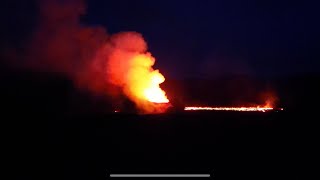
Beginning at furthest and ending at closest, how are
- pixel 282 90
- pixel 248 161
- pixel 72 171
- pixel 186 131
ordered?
pixel 282 90 → pixel 186 131 → pixel 248 161 → pixel 72 171

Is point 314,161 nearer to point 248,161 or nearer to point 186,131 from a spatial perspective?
point 248,161

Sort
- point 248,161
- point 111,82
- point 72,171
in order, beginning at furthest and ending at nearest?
point 111,82 < point 248,161 < point 72,171

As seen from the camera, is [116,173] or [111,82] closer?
[116,173]

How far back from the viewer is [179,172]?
1321 centimetres

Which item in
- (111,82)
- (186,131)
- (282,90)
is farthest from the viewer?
(282,90)

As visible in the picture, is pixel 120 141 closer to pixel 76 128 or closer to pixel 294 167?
pixel 76 128

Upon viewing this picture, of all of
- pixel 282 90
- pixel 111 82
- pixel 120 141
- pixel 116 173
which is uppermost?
pixel 282 90

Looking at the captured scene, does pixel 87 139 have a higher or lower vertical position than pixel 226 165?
higher

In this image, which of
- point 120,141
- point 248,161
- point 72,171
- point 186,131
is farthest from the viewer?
point 186,131

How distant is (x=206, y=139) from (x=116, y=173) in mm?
4567

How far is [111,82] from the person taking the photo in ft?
88.7

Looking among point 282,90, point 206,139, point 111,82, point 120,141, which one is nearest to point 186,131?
point 206,139

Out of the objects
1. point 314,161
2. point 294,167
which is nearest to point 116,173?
point 294,167

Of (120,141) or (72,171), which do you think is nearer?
(72,171)
